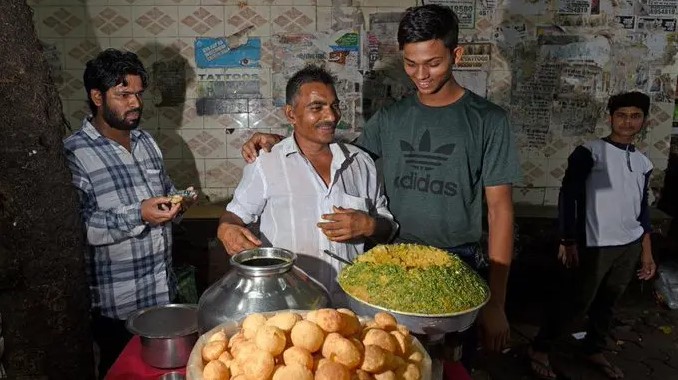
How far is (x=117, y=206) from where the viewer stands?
2.78 metres

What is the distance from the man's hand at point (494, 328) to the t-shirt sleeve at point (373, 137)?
968 millimetres

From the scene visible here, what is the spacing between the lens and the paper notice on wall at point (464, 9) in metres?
4.77

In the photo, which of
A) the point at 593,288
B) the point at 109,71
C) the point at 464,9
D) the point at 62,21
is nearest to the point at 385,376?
the point at 109,71

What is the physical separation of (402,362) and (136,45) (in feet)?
13.5

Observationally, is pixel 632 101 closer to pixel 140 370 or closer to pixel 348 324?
pixel 348 324

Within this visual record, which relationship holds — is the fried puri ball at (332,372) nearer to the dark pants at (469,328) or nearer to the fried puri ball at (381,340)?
the fried puri ball at (381,340)

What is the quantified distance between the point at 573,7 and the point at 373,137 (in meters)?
3.04

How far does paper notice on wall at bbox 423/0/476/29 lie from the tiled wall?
0.06 m

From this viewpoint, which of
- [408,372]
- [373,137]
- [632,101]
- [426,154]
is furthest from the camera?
[632,101]

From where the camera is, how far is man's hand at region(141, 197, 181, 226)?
2.60 meters

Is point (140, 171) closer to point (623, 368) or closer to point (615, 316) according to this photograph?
point (623, 368)

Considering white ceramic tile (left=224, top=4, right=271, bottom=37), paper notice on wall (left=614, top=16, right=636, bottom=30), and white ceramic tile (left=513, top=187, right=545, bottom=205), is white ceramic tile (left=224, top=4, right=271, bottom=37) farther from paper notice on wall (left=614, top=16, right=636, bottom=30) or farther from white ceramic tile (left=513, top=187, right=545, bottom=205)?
paper notice on wall (left=614, top=16, right=636, bottom=30)

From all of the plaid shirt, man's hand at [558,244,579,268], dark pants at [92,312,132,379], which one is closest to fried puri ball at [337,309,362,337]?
the plaid shirt

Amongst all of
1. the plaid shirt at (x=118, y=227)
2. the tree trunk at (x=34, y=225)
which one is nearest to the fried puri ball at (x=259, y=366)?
the tree trunk at (x=34, y=225)
